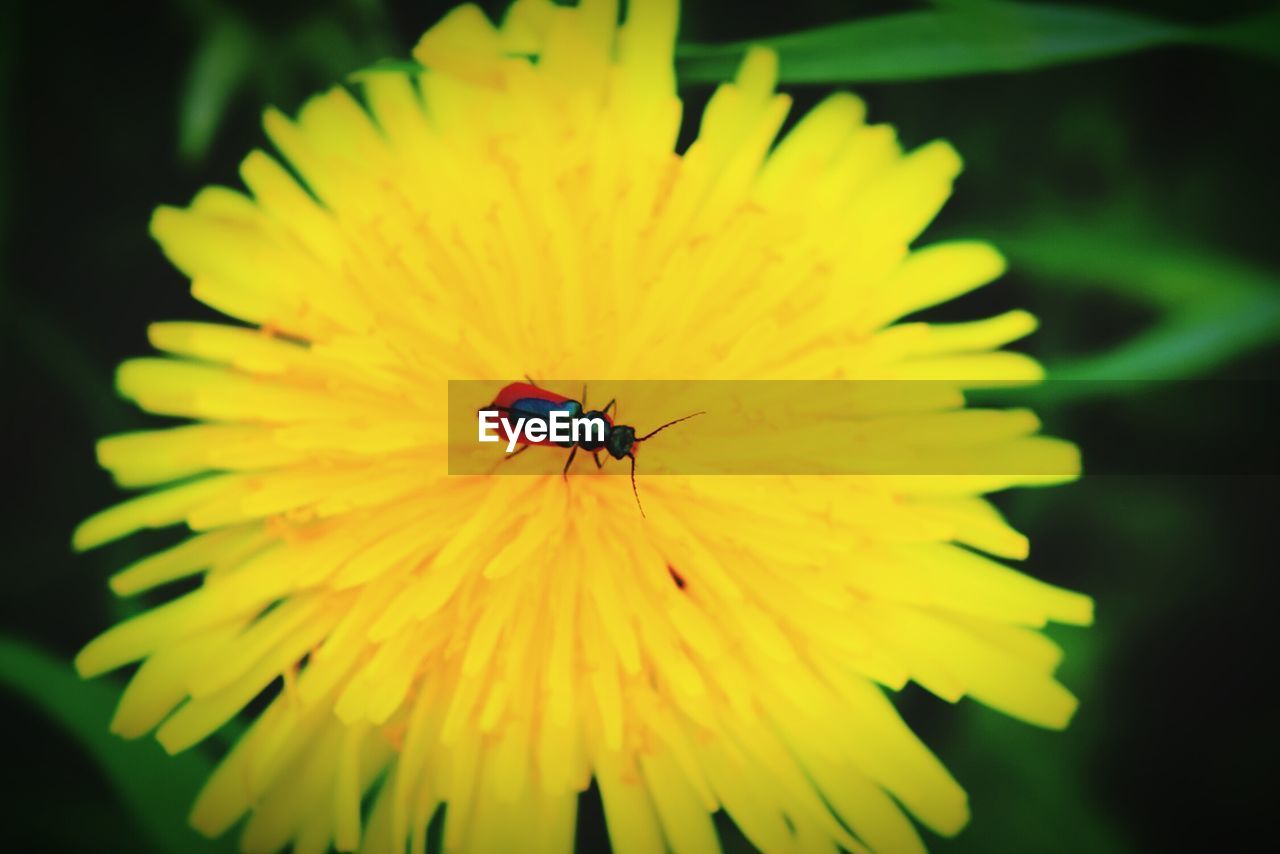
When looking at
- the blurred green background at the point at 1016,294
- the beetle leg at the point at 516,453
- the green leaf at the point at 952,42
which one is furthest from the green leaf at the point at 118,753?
the green leaf at the point at 952,42

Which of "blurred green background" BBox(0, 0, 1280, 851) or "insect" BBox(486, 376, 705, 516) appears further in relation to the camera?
"blurred green background" BBox(0, 0, 1280, 851)

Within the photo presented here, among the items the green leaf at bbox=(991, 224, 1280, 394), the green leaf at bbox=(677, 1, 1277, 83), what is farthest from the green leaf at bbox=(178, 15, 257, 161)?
the green leaf at bbox=(991, 224, 1280, 394)

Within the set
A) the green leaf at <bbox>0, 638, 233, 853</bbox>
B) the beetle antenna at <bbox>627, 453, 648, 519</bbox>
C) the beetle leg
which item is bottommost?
the green leaf at <bbox>0, 638, 233, 853</bbox>

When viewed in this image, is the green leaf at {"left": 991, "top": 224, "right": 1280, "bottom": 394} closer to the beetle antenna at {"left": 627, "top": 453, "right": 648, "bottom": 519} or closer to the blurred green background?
the blurred green background

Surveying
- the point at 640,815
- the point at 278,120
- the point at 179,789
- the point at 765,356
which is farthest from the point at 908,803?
the point at 278,120

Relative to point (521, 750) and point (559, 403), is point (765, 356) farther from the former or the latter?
point (521, 750)

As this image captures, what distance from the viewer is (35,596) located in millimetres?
600

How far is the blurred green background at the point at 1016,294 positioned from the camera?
565 millimetres

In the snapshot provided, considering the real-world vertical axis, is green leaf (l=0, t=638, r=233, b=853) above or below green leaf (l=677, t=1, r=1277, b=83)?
below

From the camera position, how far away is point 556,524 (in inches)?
18.0

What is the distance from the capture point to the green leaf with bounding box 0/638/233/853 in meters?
0.52

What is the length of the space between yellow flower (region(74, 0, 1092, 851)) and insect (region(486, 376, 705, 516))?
0.05 ft

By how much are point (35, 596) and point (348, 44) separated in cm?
41

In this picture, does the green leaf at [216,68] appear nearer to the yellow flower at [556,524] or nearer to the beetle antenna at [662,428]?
the yellow flower at [556,524]
